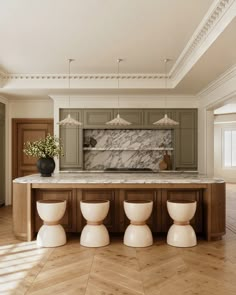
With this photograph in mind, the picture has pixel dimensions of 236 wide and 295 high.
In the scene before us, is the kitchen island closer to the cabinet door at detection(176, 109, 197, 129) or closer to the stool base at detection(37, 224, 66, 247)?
the stool base at detection(37, 224, 66, 247)

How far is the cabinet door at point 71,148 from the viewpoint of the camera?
725 centimetres

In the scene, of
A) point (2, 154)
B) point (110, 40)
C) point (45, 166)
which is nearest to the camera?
point (110, 40)

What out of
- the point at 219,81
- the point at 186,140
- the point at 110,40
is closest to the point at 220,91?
the point at 219,81

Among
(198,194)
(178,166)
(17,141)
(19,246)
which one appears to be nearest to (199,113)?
Result: (178,166)

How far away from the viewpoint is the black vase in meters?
4.84

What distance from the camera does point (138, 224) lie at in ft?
14.2

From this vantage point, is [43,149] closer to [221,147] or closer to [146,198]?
[146,198]

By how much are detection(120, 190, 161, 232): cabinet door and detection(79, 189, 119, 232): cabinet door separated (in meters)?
0.08

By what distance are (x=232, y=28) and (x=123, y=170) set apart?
418cm

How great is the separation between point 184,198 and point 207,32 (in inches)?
86.4

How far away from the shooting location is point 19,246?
4.29m

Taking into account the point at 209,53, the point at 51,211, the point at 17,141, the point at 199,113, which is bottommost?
the point at 51,211

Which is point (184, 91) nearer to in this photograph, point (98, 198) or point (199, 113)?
point (199, 113)

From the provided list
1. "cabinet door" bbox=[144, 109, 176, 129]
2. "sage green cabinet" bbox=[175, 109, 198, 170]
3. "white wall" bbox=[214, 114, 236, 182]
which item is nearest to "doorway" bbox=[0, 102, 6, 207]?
"cabinet door" bbox=[144, 109, 176, 129]
